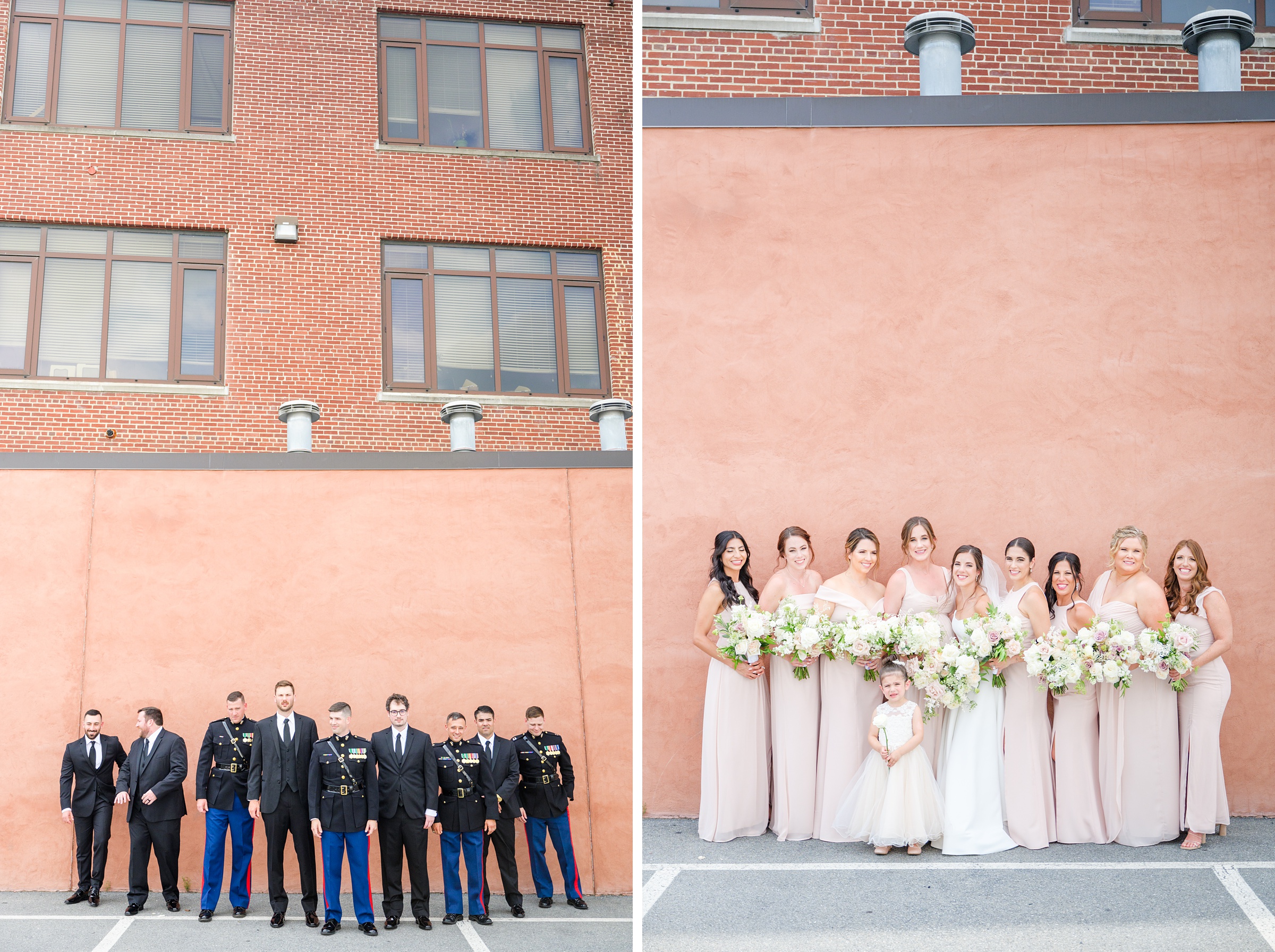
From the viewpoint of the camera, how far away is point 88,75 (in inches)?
480

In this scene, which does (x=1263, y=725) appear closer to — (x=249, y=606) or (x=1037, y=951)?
(x=1037, y=951)

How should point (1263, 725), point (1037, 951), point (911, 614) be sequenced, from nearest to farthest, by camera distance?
point (1037, 951) < point (911, 614) < point (1263, 725)

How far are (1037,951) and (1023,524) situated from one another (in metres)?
2.40

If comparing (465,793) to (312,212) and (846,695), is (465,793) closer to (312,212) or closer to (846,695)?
(846,695)

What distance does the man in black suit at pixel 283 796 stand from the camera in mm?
7414

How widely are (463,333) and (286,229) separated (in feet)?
7.13

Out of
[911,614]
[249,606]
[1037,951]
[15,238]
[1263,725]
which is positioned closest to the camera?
[1037,951]

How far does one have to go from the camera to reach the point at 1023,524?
19.3 ft

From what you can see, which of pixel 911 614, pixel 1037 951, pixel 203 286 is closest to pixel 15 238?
pixel 203 286

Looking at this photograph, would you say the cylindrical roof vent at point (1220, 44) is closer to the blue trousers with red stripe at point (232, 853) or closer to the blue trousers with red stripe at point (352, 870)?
the blue trousers with red stripe at point (352, 870)

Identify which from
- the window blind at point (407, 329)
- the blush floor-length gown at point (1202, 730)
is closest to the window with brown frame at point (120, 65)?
the window blind at point (407, 329)

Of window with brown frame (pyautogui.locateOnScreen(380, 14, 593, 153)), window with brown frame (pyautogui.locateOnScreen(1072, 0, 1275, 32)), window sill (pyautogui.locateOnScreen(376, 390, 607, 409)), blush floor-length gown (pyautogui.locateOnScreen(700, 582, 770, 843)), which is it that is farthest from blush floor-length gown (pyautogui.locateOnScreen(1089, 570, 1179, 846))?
window with brown frame (pyautogui.locateOnScreen(380, 14, 593, 153))

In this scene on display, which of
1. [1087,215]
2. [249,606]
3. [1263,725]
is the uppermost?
[1087,215]

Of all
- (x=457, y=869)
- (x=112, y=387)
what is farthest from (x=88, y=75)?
(x=457, y=869)
